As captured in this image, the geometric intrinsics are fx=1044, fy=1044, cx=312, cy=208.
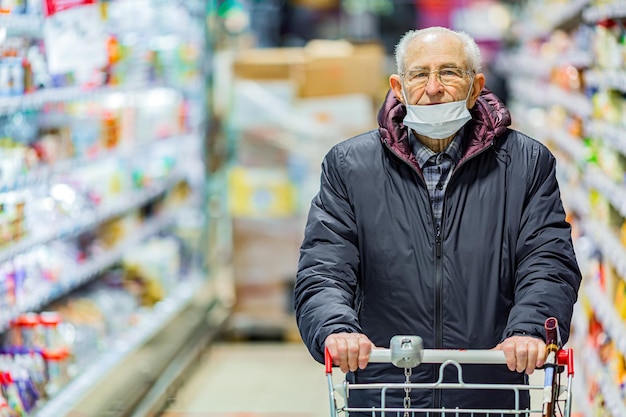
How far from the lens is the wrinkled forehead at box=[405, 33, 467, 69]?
2588 millimetres

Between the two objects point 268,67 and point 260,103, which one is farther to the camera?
point 268,67

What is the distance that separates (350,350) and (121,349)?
3.10 meters

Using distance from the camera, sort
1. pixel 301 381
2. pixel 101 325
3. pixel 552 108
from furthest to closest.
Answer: pixel 552 108 → pixel 301 381 → pixel 101 325

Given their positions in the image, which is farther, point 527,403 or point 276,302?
point 276,302

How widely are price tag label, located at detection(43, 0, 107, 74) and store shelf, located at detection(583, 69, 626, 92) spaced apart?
2.31 meters

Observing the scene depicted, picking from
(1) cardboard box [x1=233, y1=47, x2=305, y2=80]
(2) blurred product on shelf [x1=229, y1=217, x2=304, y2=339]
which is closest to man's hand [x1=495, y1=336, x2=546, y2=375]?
(2) blurred product on shelf [x1=229, y1=217, x2=304, y2=339]

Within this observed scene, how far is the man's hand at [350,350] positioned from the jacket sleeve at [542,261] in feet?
1.15

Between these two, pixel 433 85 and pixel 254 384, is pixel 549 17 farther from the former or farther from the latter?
pixel 433 85

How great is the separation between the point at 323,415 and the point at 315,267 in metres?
2.99

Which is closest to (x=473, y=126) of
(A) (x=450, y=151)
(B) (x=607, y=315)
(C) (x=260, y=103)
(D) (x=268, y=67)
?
(A) (x=450, y=151)

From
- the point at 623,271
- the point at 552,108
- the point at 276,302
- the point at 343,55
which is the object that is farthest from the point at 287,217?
the point at 623,271

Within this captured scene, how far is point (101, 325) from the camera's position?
5.26 metres

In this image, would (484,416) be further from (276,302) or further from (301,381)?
(276,302)

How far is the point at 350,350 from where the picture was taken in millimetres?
2305
